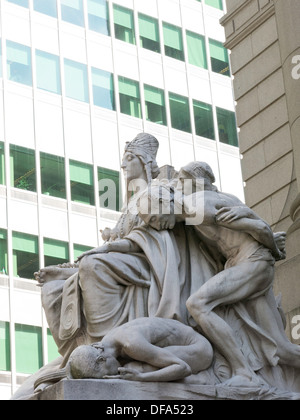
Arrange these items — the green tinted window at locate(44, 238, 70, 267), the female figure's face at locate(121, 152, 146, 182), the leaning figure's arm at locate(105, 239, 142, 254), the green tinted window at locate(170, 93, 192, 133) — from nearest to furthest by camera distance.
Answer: the leaning figure's arm at locate(105, 239, 142, 254) < the female figure's face at locate(121, 152, 146, 182) < the green tinted window at locate(44, 238, 70, 267) < the green tinted window at locate(170, 93, 192, 133)

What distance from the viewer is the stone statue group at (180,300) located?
32.3 ft

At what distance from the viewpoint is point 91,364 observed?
9609 millimetres

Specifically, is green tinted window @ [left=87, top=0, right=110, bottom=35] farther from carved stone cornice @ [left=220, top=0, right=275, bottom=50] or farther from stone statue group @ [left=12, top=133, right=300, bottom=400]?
stone statue group @ [left=12, top=133, right=300, bottom=400]

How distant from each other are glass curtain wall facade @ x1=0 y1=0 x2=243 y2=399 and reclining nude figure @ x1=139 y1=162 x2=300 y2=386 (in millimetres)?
19524

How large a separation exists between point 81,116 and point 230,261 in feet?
81.9

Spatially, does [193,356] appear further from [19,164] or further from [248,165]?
[19,164]

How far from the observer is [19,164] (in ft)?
109

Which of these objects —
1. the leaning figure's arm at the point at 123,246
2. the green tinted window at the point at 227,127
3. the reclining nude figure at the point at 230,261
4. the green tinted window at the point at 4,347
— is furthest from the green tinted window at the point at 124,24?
the leaning figure's arm at the point at 123,246

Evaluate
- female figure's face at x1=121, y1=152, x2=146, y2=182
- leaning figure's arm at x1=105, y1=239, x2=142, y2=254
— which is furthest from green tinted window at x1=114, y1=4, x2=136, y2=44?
leaning figure's arm at x1=105, y1=239, x2=142, y2=254

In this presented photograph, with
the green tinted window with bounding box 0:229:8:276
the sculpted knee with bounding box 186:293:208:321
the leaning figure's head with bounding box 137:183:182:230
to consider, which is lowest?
the sculpted knee with bounding box 186:293:208:321

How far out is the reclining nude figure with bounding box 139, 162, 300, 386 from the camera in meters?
10.3

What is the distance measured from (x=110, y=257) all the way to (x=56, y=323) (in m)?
1.02

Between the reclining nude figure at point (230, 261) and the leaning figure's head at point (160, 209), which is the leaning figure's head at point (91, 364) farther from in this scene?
the leaning figure's head at point (160, 209)

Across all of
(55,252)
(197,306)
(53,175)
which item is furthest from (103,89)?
(197,306)
